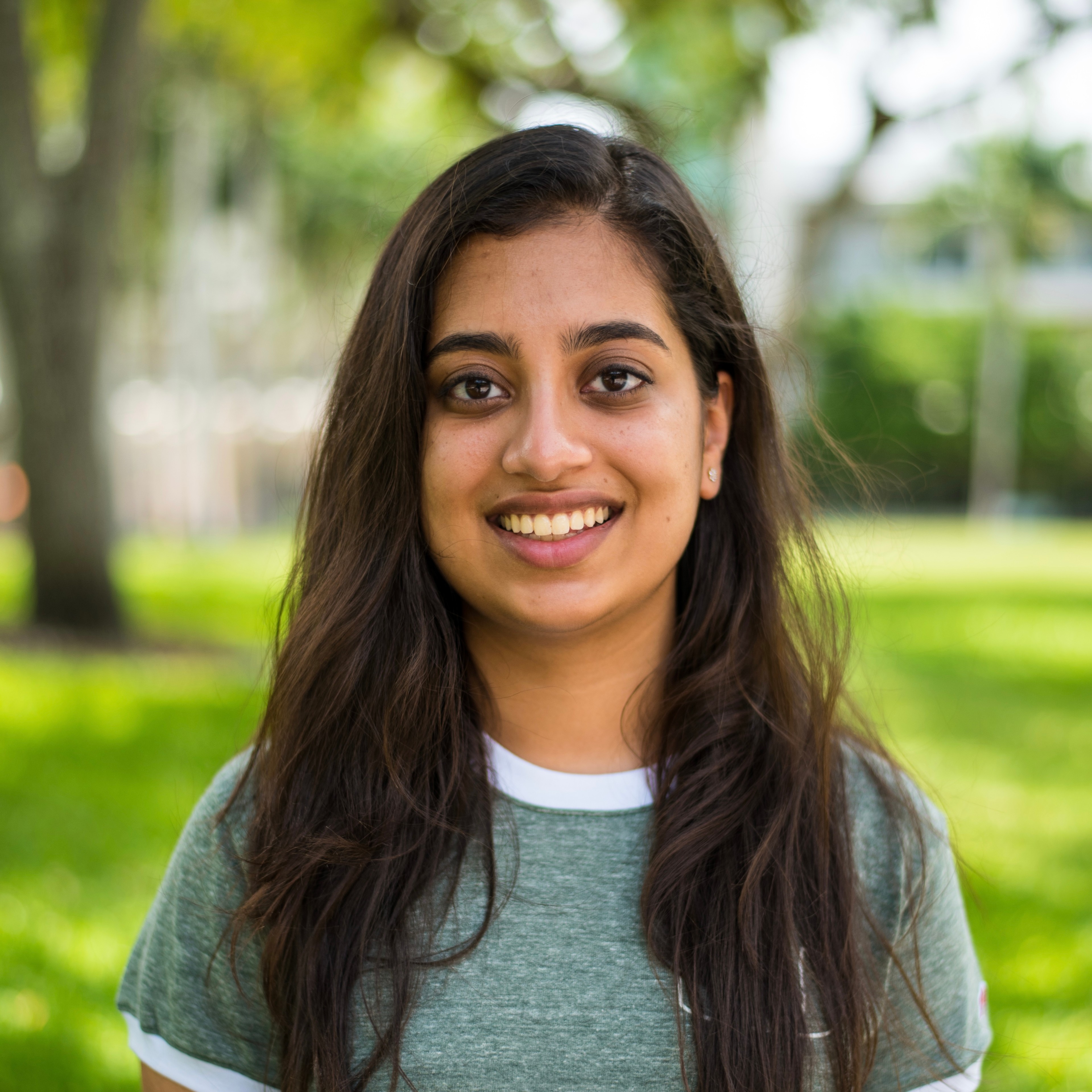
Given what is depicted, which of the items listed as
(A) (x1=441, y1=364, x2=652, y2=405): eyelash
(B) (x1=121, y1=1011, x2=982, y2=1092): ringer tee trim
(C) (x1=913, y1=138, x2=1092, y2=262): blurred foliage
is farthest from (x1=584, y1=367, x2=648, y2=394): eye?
(C) (x1=913, y1=138, x2=1092, y2=262): blurred foliage

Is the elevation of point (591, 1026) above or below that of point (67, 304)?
below

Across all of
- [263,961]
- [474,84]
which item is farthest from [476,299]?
[474,84]

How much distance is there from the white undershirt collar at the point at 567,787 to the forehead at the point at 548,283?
65 cm

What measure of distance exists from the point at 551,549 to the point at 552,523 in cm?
4

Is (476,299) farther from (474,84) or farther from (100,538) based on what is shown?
(474,84)

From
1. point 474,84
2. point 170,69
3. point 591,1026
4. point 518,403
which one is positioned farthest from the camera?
point 170,69

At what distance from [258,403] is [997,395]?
63.4 feet

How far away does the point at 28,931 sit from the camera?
12.6ft

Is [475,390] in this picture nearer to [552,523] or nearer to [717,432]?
[552,523]

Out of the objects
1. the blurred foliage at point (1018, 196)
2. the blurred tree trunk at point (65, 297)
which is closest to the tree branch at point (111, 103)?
the blurred tree trunk at point (65, 297)

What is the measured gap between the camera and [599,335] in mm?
1751

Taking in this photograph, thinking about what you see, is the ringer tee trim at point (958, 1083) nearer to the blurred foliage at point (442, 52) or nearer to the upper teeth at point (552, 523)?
the upper teeth at point (552, 523)

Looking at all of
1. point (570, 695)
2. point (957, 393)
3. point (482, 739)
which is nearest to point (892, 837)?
point (570, 695)

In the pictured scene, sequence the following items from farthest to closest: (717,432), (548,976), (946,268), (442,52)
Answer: (946,268) → (442,52) → (717,432) → (548,976)
